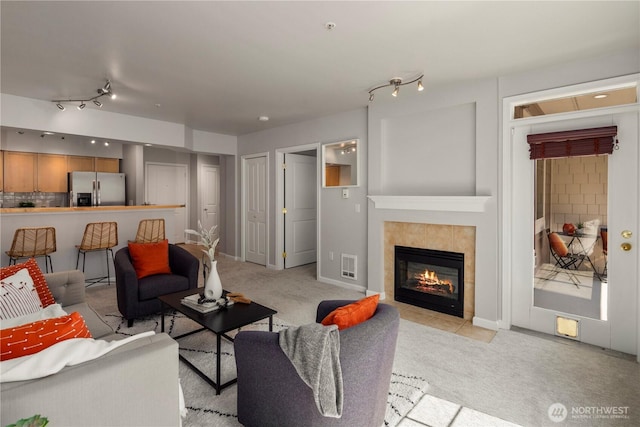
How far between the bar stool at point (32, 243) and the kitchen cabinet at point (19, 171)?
301cm

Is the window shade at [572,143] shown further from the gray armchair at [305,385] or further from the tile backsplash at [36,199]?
the tile backsplash at [36,199]

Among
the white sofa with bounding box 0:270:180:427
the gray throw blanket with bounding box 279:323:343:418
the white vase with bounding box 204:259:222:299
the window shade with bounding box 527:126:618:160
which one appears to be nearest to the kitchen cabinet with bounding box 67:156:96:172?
the white vase with bounding box 204:259:222:299

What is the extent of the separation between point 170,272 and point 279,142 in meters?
2.99

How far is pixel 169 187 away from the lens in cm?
850

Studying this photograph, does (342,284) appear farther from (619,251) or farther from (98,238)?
(98,238)

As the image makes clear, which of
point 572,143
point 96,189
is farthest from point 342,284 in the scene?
point 96,189

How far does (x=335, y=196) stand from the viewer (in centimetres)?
509

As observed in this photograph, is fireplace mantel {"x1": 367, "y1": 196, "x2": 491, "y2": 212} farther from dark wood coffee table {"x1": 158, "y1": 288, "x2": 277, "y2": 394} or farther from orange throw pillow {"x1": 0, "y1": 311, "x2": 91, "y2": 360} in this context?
orange throw pillow {"x1": 0, "y1": 311, "x2": 91, "y2": 360}

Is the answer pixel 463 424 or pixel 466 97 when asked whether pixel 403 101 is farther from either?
pixel 463 424

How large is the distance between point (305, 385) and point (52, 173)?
7.58 metres

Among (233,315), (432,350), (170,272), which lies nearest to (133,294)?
(170,272)

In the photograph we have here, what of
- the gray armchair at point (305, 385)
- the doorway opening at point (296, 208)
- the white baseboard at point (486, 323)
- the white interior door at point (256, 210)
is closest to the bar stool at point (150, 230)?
the white interior door at point (256, 210)

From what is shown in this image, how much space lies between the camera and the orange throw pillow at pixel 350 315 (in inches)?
67.2

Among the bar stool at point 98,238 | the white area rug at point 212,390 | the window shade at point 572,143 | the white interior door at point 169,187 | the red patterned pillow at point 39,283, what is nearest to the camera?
the white area rug at point 212,390
